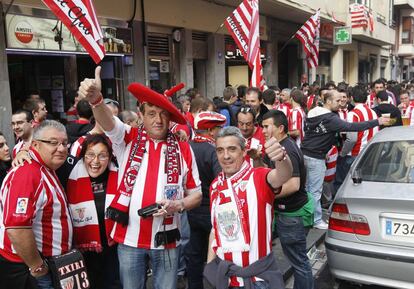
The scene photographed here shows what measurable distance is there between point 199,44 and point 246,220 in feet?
31.6

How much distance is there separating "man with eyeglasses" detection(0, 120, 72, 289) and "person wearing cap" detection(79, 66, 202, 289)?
322 millimetres

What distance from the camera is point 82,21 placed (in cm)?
460

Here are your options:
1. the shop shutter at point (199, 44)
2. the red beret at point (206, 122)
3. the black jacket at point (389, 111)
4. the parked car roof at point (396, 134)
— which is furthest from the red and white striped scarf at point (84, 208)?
the shop shutter at point (199, 44)

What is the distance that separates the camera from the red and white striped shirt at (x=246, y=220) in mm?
2494

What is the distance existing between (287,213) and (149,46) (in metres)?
7.19

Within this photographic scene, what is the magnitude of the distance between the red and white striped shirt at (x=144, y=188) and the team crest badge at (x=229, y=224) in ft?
1.32

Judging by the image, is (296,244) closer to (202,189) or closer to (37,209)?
(202,189)

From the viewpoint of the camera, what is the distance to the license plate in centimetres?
338

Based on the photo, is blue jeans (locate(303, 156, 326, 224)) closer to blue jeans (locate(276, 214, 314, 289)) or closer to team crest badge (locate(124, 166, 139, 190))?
blue jeans (locate(276, 214, 314, 289))

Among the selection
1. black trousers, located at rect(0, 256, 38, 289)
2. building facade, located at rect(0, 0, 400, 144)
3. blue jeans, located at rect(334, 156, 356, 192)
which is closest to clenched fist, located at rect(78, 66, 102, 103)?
black trousers, located at rect(0, 256, 38, 289)

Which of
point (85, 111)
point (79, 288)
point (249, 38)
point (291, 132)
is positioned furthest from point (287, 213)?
point (249, 38)

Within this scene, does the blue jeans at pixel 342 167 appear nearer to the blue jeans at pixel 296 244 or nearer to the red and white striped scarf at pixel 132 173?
the blue jeans at pixel 296 244

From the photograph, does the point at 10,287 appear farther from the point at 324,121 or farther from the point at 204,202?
the point at 324,121

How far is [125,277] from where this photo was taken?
279 centimetres
